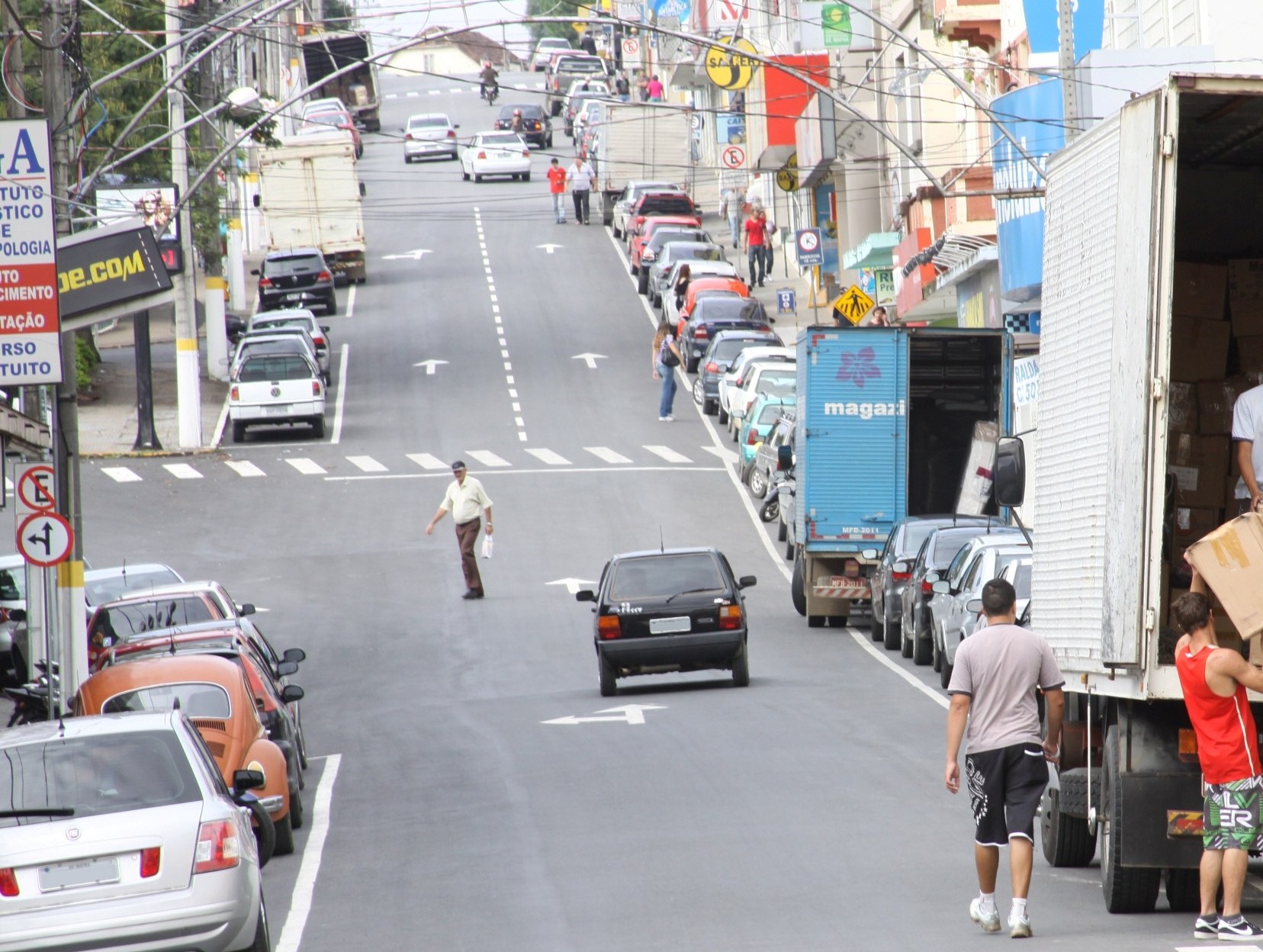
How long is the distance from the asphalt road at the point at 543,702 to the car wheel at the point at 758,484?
764mm

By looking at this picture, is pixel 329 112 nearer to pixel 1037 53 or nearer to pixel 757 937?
pixel 1037 53

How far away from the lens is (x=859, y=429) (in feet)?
91.8

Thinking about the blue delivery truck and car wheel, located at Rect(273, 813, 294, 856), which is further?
the blue delivery truck

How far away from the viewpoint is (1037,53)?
3444 centimetres

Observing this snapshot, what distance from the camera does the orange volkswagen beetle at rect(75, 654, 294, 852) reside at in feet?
47.1

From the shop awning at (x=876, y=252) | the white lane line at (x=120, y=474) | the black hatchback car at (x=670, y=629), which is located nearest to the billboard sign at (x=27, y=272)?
the black hatchback car at (x=670, y=629)

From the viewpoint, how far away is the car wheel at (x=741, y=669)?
72.8 ft

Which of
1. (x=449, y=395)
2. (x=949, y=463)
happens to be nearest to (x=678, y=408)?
(x=449, y=395)

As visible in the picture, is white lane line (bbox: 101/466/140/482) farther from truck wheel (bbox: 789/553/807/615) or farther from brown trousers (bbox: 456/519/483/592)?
truck wheel (bbox: 789/553/807/615)

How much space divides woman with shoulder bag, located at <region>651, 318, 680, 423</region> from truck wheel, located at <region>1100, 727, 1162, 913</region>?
33517 millimetres

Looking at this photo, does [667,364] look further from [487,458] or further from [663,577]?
[663,577]

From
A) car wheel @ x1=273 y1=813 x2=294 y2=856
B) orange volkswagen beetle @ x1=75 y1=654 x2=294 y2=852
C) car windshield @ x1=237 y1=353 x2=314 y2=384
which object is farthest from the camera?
car windshield @ x1=237 y1=353 x2=314 y2=384

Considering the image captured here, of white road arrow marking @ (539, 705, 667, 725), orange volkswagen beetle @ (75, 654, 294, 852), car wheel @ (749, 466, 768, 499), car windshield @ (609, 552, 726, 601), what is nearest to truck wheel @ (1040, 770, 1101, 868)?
orange volkswagen beetle @ (75, 654, 294, 852)

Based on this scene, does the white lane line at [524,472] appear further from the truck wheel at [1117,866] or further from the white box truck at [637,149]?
the white box truck at [637,149]
